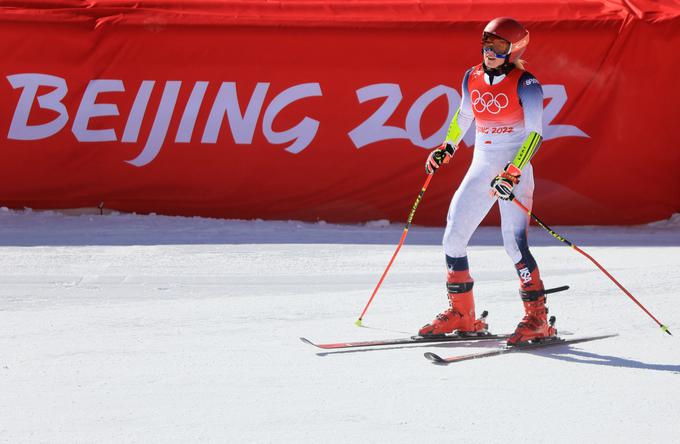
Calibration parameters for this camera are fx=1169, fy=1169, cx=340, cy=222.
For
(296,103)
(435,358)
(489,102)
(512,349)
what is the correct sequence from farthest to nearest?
(296,103) → (489,102) → (512,349) → (435,358)

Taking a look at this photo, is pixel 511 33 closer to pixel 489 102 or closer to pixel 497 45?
pixel 497 45

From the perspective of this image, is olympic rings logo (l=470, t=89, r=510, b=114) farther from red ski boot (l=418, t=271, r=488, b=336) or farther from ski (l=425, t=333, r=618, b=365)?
ski (l=425, t=333, r=618, b=365)

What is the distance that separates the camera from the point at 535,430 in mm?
5051

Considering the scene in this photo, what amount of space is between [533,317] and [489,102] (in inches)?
51.0

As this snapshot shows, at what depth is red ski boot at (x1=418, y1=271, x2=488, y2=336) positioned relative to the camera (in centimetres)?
699

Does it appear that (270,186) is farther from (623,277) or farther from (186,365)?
(186,365)

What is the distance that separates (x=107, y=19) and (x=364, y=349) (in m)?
6.81

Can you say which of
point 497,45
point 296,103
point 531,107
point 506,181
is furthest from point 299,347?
point 296,103

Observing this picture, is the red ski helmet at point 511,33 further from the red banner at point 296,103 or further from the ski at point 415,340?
the red banner at point 296,103

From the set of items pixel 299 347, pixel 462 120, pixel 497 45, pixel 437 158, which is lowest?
pixel 299 347

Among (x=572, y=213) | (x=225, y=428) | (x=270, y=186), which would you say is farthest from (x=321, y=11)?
(x=225, y=428)

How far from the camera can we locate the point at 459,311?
23.1 ft

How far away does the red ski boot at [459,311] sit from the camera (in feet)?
22.9

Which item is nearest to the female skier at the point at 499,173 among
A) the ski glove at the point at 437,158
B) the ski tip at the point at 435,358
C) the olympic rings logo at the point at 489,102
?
the olympic rings logo at the point at 489,102
